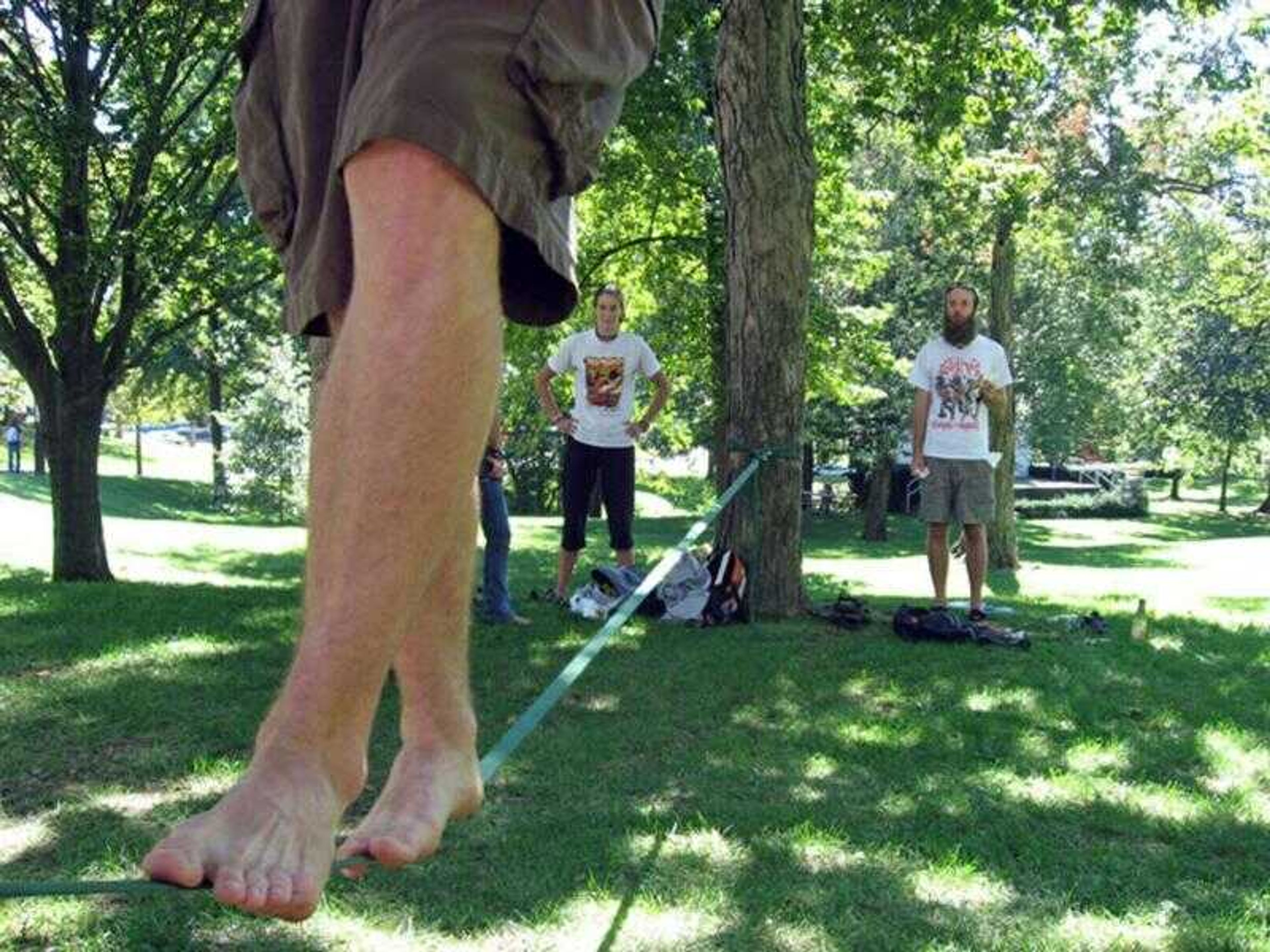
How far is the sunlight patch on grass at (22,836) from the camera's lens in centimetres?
342

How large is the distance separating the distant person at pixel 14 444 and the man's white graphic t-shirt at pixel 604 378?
41454 mm

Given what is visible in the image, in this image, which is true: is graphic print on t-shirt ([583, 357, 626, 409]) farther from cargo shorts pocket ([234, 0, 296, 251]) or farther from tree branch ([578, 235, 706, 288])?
tree branch ([578, 235, 706, 288])

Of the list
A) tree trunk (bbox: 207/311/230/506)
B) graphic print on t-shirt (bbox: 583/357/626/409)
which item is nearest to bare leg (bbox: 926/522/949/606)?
graphic print on t-shirt (bbox: 583/357/626/409)

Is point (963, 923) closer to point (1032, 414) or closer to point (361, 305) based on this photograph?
point (361, 305)

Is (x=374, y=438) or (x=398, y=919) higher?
(x=374, y=438)

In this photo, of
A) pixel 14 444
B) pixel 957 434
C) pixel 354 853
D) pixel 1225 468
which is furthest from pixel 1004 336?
pixel 14 444

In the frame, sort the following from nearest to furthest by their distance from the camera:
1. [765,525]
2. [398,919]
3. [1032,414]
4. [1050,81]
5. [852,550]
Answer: [398,919], [765,525], [1050,81], [852,550], [1032,414]

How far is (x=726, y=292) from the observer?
8.53 metres

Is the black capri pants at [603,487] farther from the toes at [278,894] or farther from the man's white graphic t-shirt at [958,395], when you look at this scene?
the toes at [278,894]

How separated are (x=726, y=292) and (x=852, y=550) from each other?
22531 millimetres

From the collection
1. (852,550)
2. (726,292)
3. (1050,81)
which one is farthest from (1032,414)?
(726,292)

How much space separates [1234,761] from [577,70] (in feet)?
14.3

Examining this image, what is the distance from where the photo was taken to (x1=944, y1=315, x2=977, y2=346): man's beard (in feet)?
29.4

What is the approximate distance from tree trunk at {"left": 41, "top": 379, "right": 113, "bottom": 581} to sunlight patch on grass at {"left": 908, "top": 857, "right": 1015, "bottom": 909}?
36.1 feet
